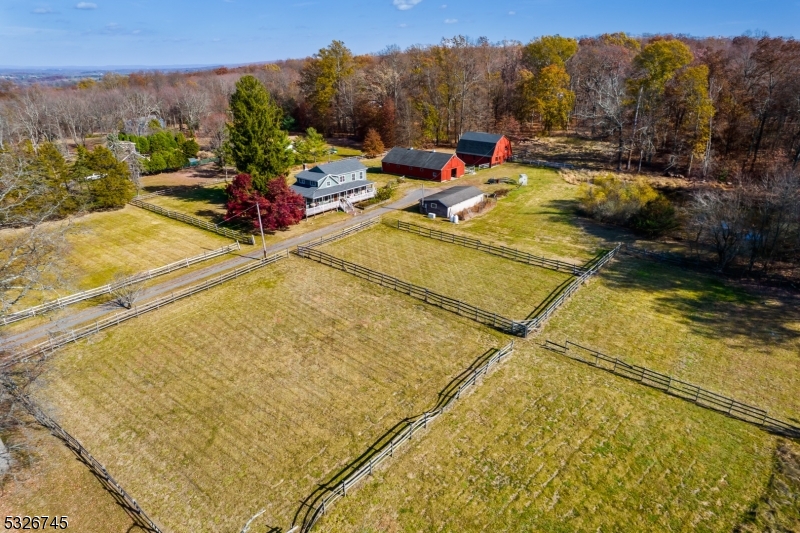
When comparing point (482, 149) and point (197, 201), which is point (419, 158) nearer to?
point (482, 149)

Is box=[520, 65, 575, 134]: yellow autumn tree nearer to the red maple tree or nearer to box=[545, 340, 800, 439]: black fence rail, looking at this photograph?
the red maple tree

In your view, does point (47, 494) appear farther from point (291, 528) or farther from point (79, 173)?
point (79, 173)

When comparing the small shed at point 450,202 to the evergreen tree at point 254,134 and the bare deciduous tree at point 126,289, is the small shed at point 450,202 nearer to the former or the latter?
the evergreen tree at point 254,134

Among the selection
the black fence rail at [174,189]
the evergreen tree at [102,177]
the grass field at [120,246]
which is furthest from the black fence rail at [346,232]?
the black fence rail at [174,189]

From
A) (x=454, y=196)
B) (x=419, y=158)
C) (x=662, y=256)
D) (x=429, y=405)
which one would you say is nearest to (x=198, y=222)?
(x=454, y=196)

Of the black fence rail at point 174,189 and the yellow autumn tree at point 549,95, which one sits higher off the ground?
the yellow autumn tree at point 549,95
